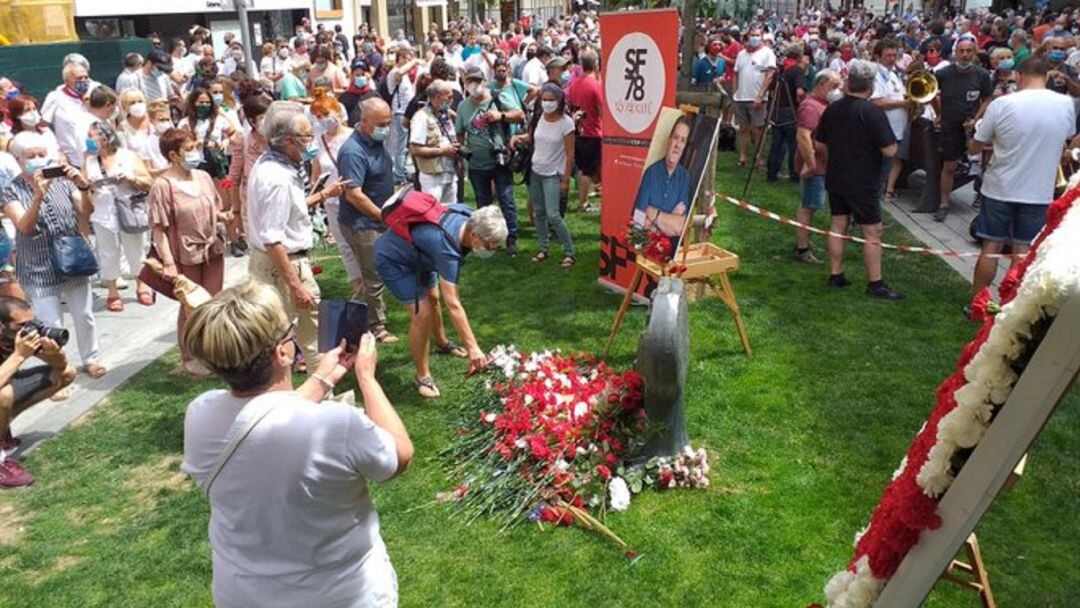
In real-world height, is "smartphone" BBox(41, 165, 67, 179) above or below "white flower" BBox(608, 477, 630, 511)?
above

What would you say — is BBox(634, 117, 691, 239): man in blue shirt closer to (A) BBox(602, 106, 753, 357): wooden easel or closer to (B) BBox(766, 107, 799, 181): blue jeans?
(A) BBox(602, 106, 753, 357): wooden easel

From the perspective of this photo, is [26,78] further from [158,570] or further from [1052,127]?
[1052,127]

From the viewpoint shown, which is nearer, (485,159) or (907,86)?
(485,159)

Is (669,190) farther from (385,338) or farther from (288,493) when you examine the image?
(288,493)

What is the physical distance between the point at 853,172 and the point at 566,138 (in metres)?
2.73

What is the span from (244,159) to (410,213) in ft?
9.95

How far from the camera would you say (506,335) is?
7.08 meters

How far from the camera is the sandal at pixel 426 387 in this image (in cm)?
598

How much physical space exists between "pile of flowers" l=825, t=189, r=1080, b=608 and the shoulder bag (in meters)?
5.49

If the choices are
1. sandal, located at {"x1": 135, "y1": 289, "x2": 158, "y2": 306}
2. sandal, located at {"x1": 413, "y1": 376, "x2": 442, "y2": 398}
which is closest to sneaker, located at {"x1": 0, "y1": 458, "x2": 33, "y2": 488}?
sandal, located at {"x1": 413, "y1": 376, "x2": 442, "y2": 398}

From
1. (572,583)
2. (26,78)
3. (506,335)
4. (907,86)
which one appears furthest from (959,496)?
(26,78)

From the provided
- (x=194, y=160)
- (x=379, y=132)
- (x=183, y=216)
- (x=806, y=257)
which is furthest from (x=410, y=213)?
(x=806, y=257)

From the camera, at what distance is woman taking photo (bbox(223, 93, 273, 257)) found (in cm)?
674

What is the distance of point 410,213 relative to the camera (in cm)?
548
